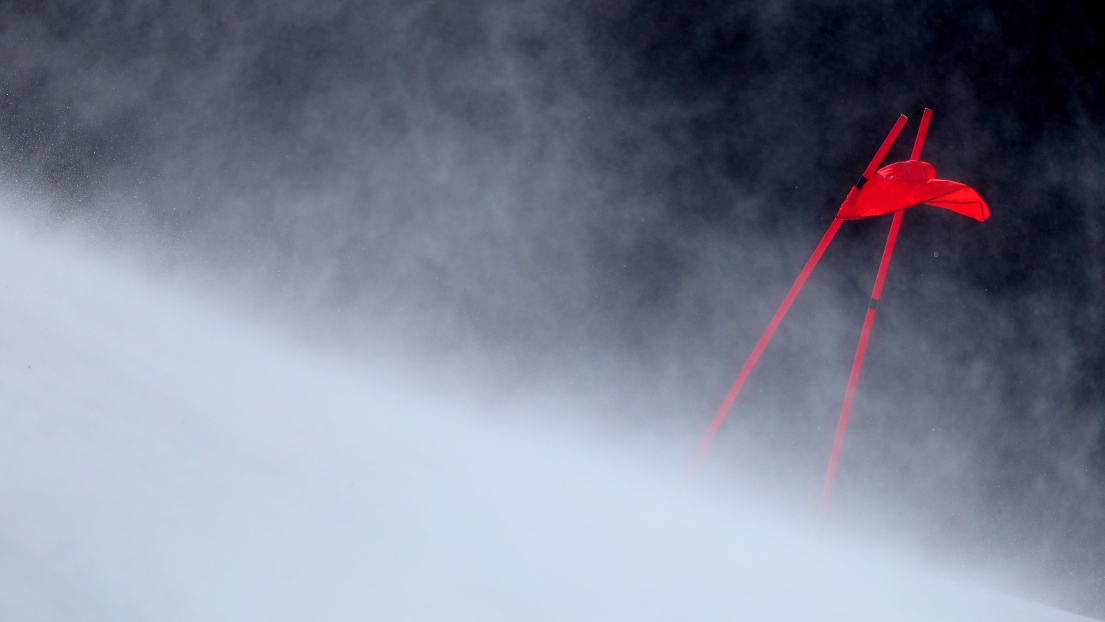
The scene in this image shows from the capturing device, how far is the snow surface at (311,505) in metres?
1.15

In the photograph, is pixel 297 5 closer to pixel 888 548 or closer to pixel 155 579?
pixel 155 579

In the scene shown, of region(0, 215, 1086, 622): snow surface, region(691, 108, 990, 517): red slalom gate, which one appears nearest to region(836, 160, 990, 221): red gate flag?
region(691, 108, 990, 517): red slalom gate

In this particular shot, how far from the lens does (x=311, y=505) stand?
1290mm

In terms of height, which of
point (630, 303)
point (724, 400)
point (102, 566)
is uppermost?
point (630, 303)

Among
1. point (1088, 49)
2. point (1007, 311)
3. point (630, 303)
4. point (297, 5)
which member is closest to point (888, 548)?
point (1007, 311)

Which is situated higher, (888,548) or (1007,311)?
(1007,311)

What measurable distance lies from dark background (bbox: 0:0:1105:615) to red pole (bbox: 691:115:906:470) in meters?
0.03

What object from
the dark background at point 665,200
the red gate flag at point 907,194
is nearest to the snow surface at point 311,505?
the dark background at point 665,200

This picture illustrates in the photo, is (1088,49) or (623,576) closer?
(623,576)

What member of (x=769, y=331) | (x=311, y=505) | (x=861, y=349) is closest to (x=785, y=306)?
(x=769, y=331)

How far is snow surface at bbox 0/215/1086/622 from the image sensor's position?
1146 mm

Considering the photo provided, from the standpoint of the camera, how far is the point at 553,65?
160cm

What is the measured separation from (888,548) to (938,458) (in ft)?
0.81

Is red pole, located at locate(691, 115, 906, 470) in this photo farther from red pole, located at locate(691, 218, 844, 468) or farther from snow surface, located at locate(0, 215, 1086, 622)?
snow surface, located at locate(0, 215, 1086, 622)
